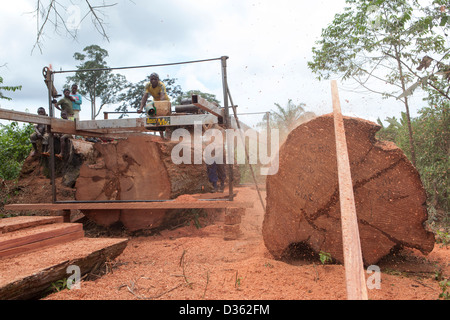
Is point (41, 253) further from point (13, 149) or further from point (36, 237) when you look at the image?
point (13, 149)

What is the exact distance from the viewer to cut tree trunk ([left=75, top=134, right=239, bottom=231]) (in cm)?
524

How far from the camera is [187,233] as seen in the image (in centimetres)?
527

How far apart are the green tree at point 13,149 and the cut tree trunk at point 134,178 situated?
4735mm

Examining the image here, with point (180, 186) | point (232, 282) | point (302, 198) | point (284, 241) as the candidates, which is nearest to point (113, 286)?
point (232, 282)

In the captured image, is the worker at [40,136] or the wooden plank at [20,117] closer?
the wooden plank at [20,117]

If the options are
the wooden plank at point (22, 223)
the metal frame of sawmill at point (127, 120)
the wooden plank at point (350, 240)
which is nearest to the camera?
the wooden plank at point (350, 240)

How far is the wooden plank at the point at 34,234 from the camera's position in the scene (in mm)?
2936

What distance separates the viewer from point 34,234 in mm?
3172

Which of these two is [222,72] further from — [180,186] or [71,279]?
[71,279]

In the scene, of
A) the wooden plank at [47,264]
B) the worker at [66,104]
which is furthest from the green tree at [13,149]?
the wooden plank at [47,264]

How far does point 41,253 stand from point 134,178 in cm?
247

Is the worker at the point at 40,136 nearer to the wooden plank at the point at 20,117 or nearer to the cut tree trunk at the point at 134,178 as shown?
the cut tree trunk at the point at 134,178

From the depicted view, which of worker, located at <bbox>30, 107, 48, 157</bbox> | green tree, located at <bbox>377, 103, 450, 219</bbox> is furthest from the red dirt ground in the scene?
worker, located at <bbox>30, 107, 48, 157</bbox>
